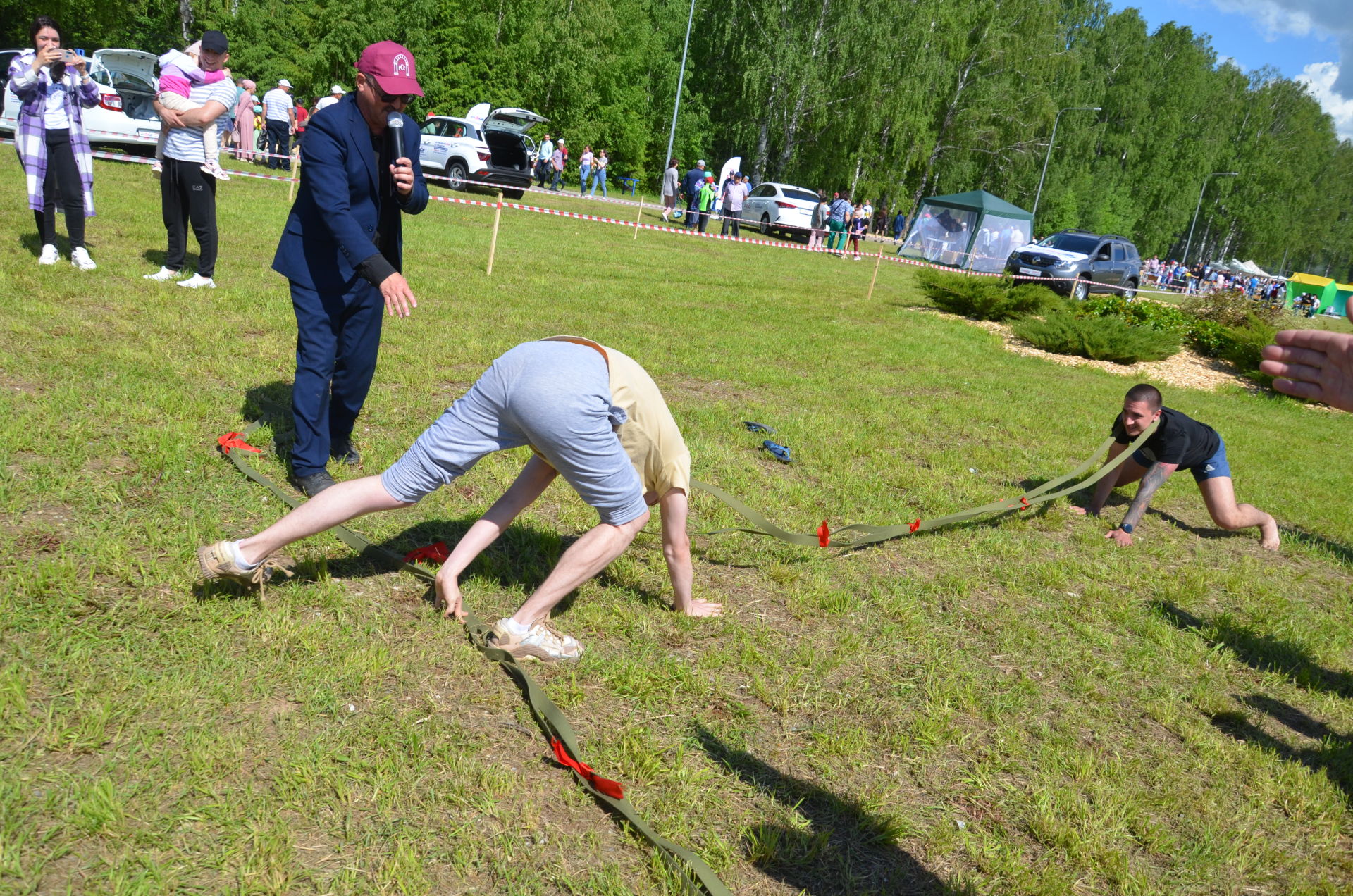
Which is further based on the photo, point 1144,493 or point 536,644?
point 1144,493

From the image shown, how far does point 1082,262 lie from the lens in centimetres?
2534

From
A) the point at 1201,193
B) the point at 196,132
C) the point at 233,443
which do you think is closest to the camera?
the point at 233,443

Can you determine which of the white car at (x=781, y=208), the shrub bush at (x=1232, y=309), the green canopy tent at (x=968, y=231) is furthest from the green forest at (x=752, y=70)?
the shrub bush at (x=1232, y=309)

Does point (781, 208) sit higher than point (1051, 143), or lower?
lower

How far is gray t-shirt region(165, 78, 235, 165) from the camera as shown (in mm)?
7703

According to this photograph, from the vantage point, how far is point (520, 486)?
3760mm

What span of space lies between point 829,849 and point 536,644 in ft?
4.40

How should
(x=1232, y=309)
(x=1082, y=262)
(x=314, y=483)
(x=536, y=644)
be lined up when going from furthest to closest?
(x=1082, y=262) < (x=1232, y=309) < (x=314, y=483) < (x=536, y=644)

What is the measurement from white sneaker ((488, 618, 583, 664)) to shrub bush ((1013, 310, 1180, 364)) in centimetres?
1282

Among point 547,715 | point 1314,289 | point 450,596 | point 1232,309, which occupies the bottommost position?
point 547,715

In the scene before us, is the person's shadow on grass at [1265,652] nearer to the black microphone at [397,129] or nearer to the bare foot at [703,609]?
the bare foot at [703,609]

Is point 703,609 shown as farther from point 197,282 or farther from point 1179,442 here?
point 197,282

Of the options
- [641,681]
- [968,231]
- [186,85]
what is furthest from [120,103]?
[968,231]

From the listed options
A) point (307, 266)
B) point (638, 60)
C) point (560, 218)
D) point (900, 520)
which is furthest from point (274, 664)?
point (638, 60)
